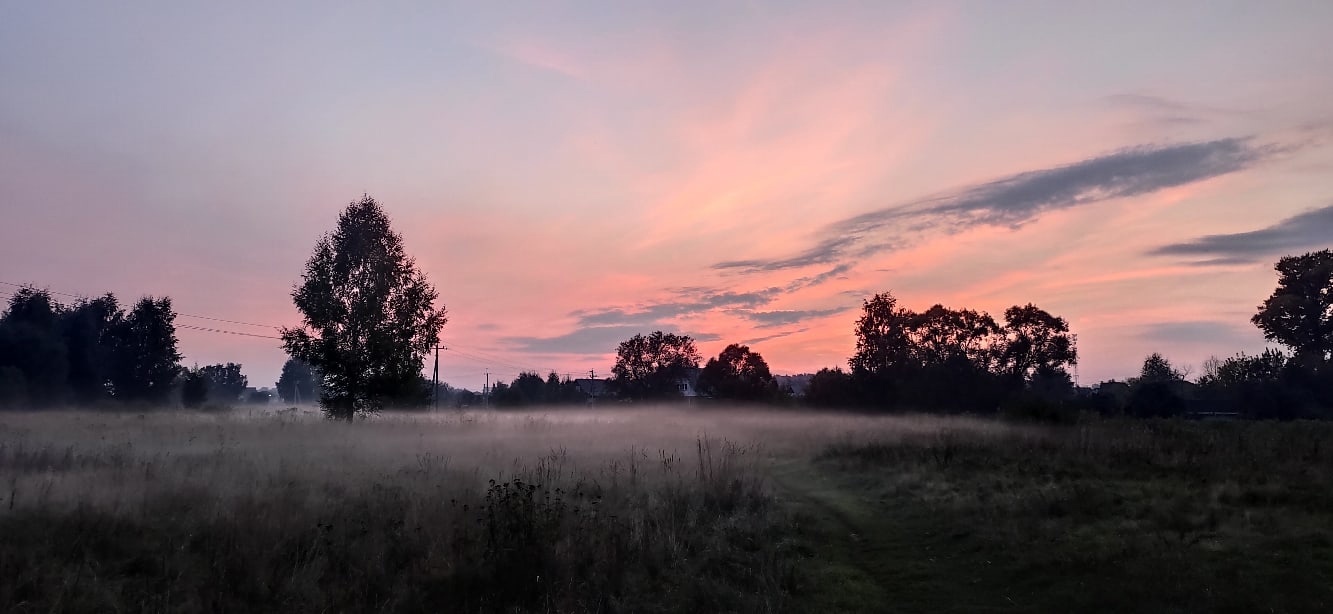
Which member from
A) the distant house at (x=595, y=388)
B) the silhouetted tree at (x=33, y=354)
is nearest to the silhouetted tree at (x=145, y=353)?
the silhouetted tree at (x=33, y=354)

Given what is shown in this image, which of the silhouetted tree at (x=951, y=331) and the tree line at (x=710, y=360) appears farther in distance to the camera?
the silhouetted tree at (x=951, y=331)

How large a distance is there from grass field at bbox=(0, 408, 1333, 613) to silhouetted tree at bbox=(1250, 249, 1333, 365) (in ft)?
179

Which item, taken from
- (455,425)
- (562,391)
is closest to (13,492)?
(455,425)

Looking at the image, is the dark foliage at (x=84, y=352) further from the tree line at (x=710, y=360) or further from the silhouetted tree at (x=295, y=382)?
the silhouetted tree at (x=295, y=382)

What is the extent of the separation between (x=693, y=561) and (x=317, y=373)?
75.6 ft

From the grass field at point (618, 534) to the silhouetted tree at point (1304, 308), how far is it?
54619 mm

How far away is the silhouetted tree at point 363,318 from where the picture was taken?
2617 centimetres

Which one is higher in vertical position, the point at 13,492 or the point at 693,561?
the point at 13,492

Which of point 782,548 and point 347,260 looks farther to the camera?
point 347,260

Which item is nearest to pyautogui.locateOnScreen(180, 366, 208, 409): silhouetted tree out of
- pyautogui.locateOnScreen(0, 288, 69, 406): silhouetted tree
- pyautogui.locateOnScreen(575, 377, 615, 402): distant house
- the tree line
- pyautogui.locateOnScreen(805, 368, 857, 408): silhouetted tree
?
the tree line

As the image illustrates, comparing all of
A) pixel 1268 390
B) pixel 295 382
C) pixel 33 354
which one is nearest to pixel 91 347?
pixel 33 354

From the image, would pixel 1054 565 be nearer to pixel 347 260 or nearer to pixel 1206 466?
pixel 1206 466

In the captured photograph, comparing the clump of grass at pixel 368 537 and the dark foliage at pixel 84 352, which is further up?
the dark foliage at pixel 84 352

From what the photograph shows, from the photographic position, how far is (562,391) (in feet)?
299
